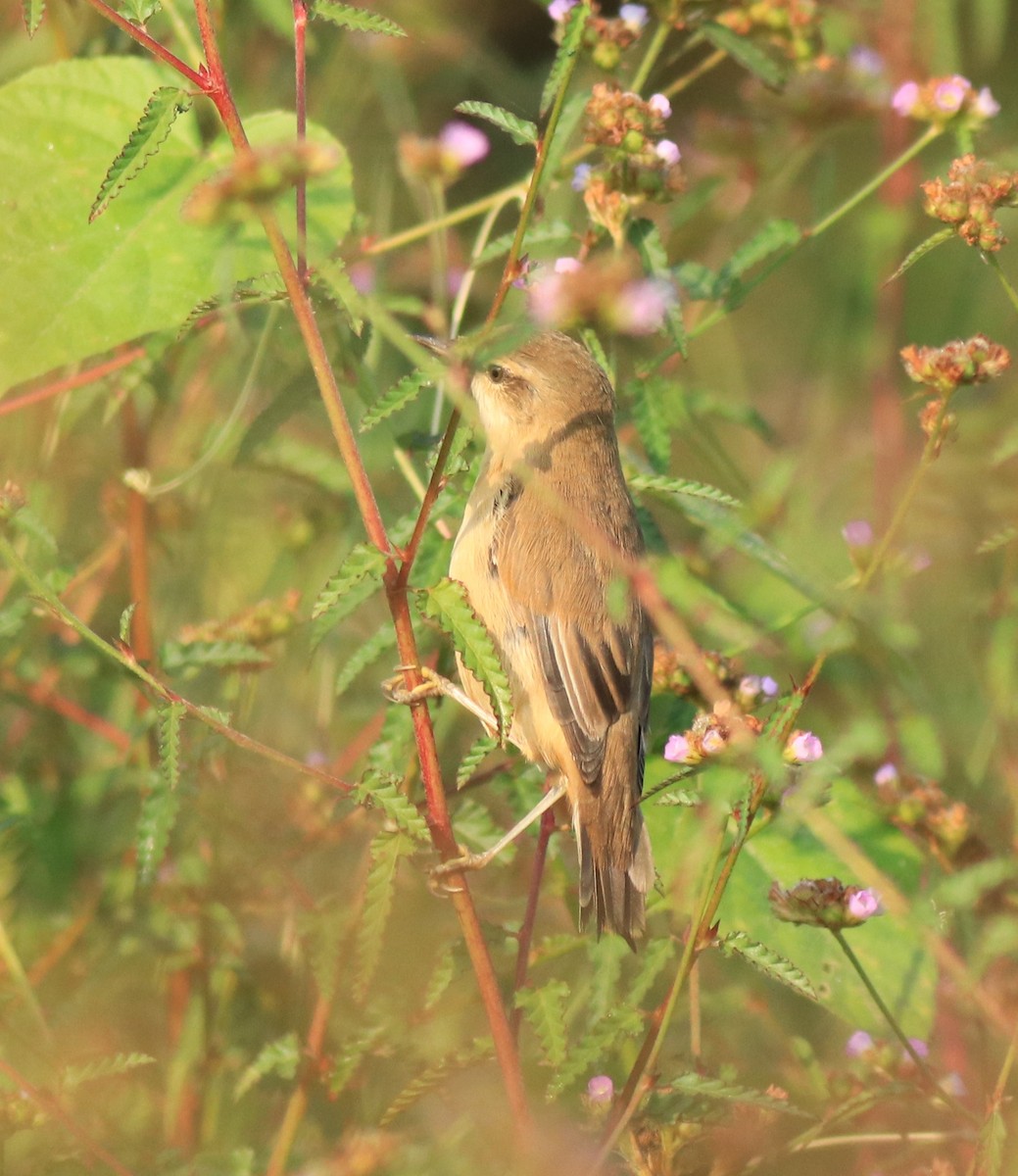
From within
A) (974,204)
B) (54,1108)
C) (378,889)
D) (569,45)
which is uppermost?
(569,45)

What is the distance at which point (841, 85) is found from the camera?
187 inches

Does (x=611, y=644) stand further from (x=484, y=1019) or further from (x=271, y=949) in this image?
(x=271, y=949)

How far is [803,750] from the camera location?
2.58 meters

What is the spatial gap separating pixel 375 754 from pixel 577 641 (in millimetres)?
597

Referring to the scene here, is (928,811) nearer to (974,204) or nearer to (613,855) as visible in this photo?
(613,855)

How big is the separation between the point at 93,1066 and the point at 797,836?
5.36 feet

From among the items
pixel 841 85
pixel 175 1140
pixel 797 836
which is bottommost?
pixel 175 1140

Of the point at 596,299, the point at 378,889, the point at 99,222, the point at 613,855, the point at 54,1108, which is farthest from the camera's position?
the point at 99,222

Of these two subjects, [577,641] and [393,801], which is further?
[577,641]

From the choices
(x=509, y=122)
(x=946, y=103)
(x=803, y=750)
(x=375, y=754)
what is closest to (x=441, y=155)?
(x=509, y=122)

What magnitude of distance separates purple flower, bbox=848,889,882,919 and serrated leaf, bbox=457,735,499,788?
0.76m

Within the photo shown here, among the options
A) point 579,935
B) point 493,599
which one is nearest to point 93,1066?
point 579,935

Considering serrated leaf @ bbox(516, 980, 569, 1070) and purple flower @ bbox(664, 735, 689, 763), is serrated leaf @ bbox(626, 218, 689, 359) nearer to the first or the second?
purple flower @ bbox(664, 735, 689, 763)

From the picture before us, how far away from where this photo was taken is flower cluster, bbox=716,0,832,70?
12.6ft
